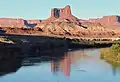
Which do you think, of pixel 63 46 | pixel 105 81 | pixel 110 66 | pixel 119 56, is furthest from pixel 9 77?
pixel 63 46

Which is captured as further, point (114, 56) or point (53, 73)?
point (114, 56)

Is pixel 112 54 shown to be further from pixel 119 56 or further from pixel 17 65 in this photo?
pixel 17 65

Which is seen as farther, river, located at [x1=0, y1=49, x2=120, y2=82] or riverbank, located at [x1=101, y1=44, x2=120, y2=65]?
riverbank, located at [x1=101, y1=44, x2=120, y2=65]

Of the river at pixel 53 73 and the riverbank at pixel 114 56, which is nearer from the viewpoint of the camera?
the river at pixel 53 73

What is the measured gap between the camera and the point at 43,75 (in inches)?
1779

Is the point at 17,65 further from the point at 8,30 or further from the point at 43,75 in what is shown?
the point at 8,30

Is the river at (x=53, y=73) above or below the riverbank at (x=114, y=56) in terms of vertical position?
below

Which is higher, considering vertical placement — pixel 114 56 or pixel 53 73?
pixel 114 56

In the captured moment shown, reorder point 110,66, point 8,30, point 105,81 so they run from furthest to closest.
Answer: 1. point 8,30
2. point 110,66
3. point 105,81

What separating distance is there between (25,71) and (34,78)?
6242mm

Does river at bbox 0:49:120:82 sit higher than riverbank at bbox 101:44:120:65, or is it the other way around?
riverbank at bbox 101:44:120:65

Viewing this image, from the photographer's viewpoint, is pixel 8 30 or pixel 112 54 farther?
pixel 8 30

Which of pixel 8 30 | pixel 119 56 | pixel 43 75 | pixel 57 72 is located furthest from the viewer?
pixel 8 30

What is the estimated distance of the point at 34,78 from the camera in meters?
41.9
